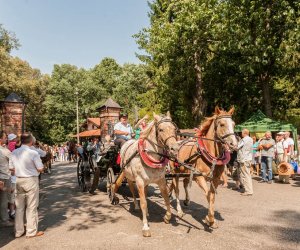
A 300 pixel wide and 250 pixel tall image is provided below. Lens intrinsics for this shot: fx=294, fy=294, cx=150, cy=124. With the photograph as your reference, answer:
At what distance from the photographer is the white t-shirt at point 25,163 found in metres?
5.77

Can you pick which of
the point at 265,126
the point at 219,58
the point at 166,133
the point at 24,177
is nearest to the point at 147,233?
the point at 166,133

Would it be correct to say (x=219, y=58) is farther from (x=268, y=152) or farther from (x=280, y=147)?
(x=268, y=152)

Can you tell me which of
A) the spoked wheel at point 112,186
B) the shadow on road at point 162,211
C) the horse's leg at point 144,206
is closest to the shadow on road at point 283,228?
the shadow on road at point 162,211

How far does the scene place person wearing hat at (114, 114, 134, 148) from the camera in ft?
28.1

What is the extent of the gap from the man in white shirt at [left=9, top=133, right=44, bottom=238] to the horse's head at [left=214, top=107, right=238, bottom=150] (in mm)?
3686

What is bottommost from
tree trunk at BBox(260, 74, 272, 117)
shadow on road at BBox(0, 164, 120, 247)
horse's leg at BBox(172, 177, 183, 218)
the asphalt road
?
the asphalt road

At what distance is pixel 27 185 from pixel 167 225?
9.85ft

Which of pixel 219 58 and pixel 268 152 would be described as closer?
pixel 268 152

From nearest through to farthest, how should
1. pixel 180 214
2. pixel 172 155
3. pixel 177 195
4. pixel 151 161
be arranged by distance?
pixel 172 155 < pixel 151 161 < pixel 180 214 < pixel 177 195

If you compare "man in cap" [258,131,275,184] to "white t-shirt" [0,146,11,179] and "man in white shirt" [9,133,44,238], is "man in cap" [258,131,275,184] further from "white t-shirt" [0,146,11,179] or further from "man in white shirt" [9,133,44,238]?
"white t-shirt" [0,146,11,179]

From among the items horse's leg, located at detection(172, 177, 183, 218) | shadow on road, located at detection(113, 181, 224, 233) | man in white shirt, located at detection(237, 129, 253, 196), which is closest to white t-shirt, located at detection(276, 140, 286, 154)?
man in white shirt, located at detection(237, 129, 253, 196)

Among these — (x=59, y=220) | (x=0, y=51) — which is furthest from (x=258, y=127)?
(x=0, y=51)

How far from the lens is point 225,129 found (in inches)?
237

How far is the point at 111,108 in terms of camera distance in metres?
23.1
